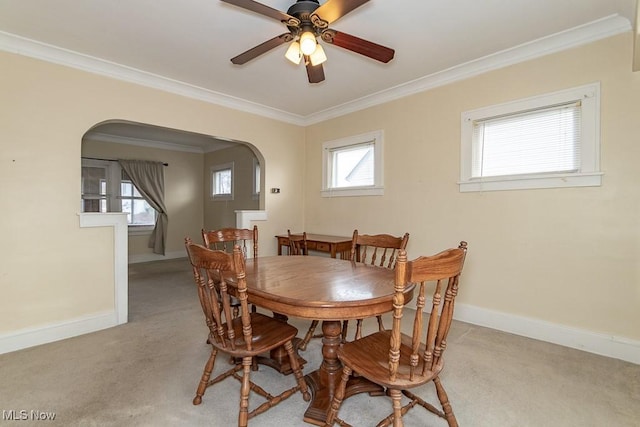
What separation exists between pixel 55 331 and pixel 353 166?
356 centimetres

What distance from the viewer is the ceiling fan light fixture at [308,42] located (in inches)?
70.9

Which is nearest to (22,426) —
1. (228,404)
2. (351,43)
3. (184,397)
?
(184,397)

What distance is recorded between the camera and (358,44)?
6.31 feet

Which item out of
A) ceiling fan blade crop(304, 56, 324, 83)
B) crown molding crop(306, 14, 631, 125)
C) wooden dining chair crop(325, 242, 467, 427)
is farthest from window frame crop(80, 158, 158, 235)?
wooden dining chair crop(325, 242, 467, 427)

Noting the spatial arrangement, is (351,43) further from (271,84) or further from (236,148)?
(236,148)

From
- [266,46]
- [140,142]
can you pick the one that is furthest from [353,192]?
[140,142]

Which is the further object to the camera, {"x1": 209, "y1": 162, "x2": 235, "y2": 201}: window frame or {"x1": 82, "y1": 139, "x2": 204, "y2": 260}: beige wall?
{"x1": 209, "y1": 162, "x2": 235, "y2": 201}: window frame

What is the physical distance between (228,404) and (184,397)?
280 millimetres

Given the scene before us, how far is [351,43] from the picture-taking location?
193cm

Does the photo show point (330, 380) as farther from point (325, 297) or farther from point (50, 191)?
point (50, 191)

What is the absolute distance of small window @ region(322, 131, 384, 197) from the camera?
3.78m

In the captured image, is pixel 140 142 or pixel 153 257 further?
pixel 153 257
